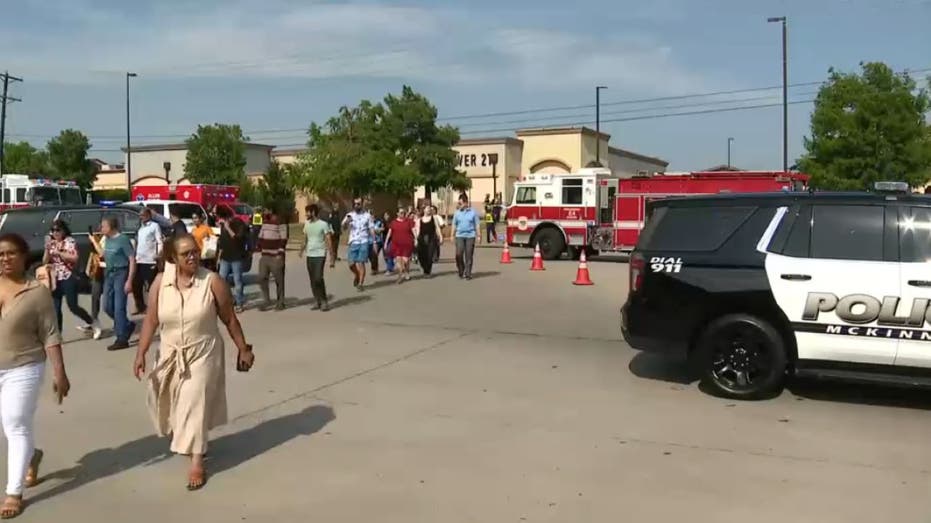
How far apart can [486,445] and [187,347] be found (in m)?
2.16

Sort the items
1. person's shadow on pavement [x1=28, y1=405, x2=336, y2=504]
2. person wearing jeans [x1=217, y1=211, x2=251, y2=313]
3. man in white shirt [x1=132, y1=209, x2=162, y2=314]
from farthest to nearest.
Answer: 1. person wearing jeans [x1=217, y1=211, x2=251, y2=313]
2. man in white shirt [x1=132, y1=209, x2=162, y2=314]
3. person's shadow on pavement [x1=28, y1=405, x2=336, y2=504]

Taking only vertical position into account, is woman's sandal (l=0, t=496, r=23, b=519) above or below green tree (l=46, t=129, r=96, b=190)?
below

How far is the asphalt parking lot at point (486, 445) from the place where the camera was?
191 inches

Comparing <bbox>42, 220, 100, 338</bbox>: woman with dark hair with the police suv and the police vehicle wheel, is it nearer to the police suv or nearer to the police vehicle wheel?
the police suv

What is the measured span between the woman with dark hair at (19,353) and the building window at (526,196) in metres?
20.1

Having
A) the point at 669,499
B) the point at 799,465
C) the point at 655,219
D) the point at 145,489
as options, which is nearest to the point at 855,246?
the point at 655,219

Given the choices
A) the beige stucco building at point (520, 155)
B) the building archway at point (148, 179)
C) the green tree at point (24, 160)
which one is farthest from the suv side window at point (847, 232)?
the building archway at point (148, 179)

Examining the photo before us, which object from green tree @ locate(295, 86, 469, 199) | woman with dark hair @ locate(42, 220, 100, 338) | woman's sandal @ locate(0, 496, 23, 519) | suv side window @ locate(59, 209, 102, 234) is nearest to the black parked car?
suv side window @ locate(59, 209, 102, 234)

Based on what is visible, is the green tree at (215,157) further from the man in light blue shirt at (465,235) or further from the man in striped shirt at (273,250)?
the man in striped shirt at (273,250)

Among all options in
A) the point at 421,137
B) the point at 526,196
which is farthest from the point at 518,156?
the point at 526,196

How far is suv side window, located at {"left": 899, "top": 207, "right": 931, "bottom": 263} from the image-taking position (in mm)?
6680

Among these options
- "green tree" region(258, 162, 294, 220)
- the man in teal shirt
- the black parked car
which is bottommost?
the man in teal shirt

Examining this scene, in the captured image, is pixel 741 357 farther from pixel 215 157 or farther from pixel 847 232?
pixel 215 157

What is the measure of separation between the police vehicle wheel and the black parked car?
12.1 meters
